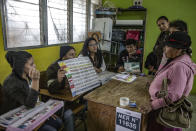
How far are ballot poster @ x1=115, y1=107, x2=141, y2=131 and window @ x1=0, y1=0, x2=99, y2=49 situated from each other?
6.16 feet

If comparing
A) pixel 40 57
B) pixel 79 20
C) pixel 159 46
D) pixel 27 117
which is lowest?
pixel 27 117

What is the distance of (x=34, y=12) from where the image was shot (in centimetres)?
277

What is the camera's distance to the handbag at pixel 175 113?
1.27 metres

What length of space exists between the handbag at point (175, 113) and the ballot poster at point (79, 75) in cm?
92

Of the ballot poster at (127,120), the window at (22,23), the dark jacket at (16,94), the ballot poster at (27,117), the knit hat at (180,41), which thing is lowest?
the ballot poster at (127,120)

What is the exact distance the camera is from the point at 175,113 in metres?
1.29

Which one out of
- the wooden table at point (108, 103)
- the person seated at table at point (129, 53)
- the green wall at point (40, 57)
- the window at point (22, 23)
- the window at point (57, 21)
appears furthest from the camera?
the window at point (57, 21)

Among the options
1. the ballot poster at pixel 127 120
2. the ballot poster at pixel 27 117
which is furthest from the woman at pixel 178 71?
the ballot poster at pixel 27 117

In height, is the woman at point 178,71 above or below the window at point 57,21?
below

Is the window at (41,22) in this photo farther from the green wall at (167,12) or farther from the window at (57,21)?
the green wall at (167,12)

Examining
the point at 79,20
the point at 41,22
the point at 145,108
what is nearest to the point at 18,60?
the point at 145,108

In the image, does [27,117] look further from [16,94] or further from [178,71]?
[178,71]

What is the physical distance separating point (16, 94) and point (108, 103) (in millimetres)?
873

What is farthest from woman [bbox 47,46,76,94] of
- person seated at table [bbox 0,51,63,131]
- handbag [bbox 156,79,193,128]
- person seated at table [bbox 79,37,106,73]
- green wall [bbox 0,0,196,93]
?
handbag [bbox 156,79,193,128]
